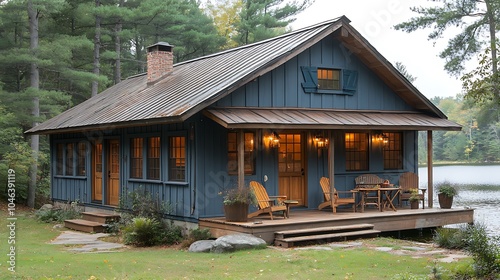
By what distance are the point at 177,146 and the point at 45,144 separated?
625 inches

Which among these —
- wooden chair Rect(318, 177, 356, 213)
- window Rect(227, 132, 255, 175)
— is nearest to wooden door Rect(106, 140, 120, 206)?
window Rect(227, 132, 255, 175)

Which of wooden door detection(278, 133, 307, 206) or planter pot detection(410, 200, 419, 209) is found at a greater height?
wooden door detection(278, 133, 307, 206)

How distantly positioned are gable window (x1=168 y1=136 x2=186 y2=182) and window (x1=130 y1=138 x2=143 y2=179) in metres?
1.61

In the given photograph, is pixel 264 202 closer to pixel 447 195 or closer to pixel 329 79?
pixel 329 79

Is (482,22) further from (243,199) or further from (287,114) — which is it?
(243,199)

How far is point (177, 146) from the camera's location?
13828 millimetres

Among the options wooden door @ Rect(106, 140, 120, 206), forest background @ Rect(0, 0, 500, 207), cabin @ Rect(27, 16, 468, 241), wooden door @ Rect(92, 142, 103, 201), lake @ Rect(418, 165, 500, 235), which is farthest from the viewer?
forest background @ Rect(0, 0, 500, 207)

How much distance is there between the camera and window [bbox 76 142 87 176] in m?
18.1

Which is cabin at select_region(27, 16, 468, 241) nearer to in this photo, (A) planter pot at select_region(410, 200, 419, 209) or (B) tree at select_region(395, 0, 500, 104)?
(A) planter pot at select_region(410, 200, 419, 209)

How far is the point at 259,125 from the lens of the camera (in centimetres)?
1238

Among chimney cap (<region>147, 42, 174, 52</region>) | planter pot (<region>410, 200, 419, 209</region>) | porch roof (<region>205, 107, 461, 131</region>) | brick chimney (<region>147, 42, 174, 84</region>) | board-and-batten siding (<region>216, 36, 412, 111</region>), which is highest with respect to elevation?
chimney cap (<region>147, 42, 174, 52</region>)

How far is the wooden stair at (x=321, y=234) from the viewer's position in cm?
1177

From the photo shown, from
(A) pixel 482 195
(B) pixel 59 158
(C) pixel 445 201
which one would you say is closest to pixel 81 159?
(B) pixel 59 158

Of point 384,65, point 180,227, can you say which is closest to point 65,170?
point 180,227
